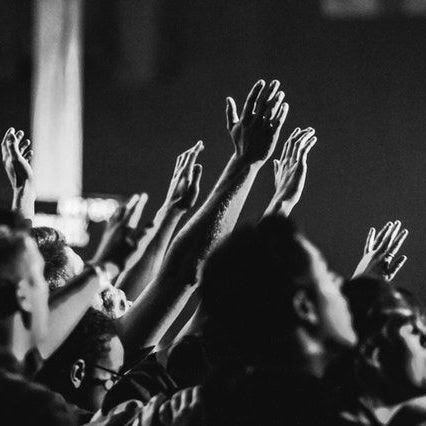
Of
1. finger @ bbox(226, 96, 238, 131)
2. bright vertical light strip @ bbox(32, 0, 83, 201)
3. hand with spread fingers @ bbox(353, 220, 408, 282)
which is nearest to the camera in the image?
finger @ bbox(226, 96, 238, 131)

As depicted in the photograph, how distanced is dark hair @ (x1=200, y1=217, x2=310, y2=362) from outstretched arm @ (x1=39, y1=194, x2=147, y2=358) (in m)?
0.19

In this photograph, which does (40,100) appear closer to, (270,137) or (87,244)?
(87,244)

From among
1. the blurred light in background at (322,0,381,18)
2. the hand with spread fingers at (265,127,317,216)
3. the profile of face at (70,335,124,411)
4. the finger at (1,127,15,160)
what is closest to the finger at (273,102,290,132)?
the hand with spread fingers at (265,127,317,216)

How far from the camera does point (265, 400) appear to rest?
5.80ft

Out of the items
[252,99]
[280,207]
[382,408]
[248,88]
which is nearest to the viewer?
[382,408]

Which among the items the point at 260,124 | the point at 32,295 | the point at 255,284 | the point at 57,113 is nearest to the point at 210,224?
the point at 260,124

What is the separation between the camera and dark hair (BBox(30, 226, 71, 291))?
2.81m

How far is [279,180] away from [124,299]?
608mm

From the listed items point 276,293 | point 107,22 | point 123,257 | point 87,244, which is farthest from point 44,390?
point 107,22

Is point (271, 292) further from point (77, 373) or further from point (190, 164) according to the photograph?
point (77, 373)

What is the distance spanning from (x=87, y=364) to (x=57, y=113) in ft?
16.7

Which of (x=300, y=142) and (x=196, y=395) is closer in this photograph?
(x=196, y=395)

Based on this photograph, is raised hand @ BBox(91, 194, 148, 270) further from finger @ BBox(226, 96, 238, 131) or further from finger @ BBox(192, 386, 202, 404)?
finger @ BBox(226, 96, 238, 131)

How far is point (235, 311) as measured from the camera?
1903 millimetres
